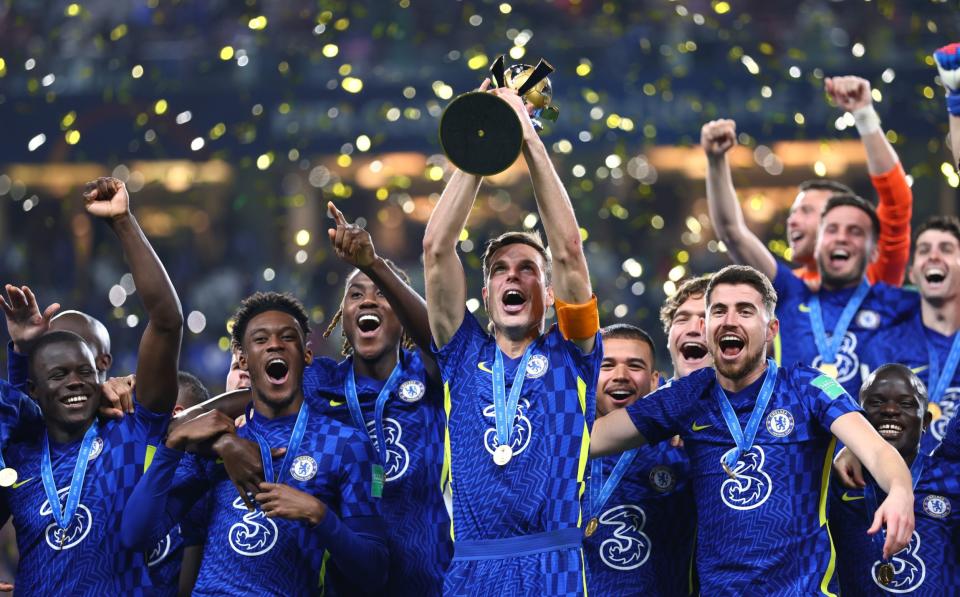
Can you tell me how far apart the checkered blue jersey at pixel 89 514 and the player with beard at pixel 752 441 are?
4.71ft

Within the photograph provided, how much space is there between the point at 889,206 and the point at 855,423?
2218 millimetres

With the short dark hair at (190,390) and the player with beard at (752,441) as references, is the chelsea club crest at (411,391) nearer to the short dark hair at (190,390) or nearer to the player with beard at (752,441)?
the player with beard at (752,441)

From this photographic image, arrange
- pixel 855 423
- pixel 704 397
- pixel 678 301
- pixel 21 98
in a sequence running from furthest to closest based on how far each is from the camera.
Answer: pixel 21 98 < pixel 678 301 < pixel 704 397 < pixel 855 423

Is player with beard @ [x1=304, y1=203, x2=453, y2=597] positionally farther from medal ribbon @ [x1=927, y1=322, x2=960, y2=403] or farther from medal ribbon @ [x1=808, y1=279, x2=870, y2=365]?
medal ribbon @ [x1=927, y1=322, x2=960, y2=403]

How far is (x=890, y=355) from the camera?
17.7ft

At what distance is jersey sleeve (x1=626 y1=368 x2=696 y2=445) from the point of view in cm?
405

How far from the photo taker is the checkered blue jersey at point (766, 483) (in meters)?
3.81

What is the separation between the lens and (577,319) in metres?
3.78

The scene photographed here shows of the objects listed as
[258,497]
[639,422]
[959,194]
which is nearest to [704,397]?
[639,422]

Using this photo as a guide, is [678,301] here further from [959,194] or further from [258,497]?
[959,194]

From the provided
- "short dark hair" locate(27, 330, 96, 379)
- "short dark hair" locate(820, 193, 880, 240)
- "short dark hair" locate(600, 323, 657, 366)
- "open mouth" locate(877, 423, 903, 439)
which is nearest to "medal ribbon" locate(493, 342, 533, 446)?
"short dark hair" locate(600, 323, 657, 366)

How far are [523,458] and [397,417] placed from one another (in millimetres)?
940

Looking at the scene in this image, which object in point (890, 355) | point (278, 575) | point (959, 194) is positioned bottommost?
point (278, 575)

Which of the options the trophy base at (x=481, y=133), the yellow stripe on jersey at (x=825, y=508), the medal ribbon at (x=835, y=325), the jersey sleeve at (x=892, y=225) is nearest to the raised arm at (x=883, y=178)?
the jersey sleeve at (x=892, y=225)
